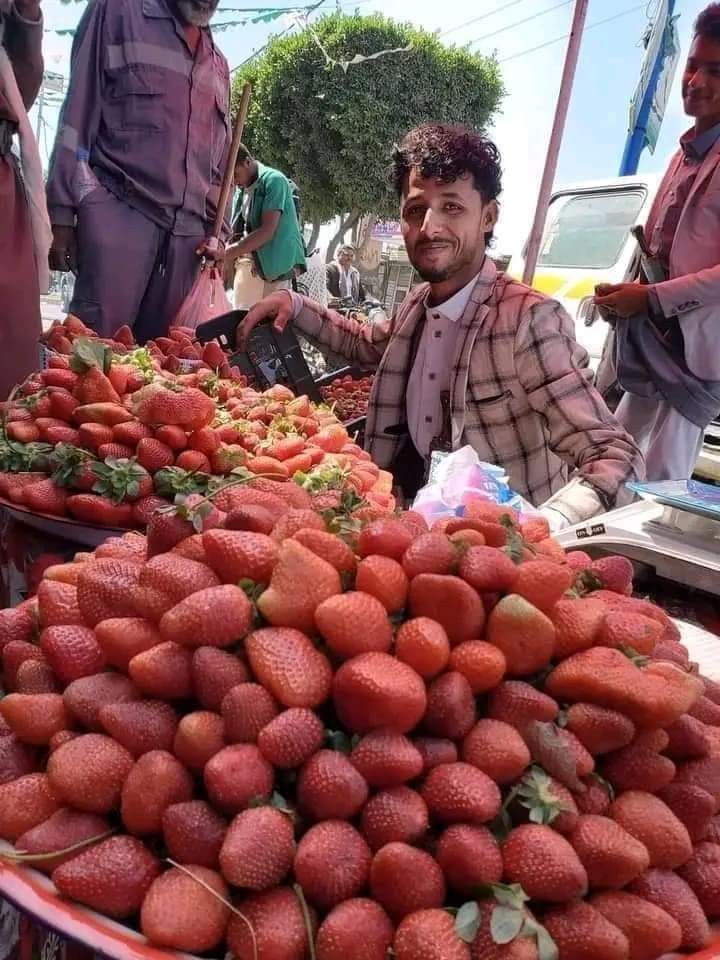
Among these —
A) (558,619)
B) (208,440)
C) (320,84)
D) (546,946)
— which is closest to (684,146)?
(208,440)

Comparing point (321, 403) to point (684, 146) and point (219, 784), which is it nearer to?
point (684, 146)

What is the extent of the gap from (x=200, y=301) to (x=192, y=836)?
3408 millimetres

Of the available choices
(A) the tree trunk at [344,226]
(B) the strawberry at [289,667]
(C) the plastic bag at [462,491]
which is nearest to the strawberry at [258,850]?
(B) the strawberry at [289,667]

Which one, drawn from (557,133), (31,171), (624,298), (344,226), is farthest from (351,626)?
(344,226)

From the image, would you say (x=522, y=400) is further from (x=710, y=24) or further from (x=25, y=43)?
(x=25, y=43)

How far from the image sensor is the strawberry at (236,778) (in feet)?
2.48

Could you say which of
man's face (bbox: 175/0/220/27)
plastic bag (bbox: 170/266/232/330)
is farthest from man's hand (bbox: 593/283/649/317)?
man's face (bbox: 175/0/220/27)

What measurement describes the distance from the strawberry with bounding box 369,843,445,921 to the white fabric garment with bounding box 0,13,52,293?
2.93m

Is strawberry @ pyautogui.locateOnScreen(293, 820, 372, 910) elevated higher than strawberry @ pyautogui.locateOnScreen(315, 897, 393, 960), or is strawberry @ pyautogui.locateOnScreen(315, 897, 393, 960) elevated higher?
strawberry @ pyautogui.locateOnScreen(293, 820, 372, 910)

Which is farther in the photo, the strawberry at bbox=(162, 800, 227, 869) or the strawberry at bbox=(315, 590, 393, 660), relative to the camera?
the strawberry at bbox=(315, 590, 393, 660)

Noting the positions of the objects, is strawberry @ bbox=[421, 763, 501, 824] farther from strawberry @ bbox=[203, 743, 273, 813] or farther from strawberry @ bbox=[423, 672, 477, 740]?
strawberry @ bbox=[203, 743, 273, 813]

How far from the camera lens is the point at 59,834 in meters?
0.78

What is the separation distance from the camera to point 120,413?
6.25 feet

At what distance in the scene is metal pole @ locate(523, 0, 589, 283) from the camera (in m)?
5.12
